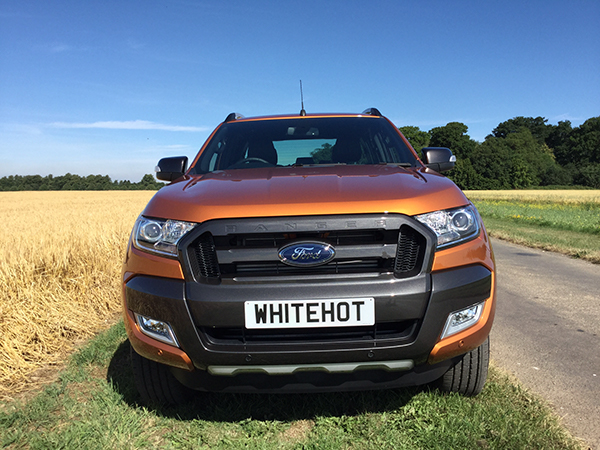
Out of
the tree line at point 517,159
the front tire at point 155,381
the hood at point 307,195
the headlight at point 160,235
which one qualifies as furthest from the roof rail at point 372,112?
the tree line at point 517,159

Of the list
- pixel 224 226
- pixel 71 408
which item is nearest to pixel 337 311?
pixel 224 226

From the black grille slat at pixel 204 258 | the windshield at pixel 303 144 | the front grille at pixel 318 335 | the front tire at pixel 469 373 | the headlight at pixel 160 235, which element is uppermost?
the windshield at pixel 303 144

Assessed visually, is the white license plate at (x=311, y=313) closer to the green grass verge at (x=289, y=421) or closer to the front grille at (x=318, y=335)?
the front grille at (x=318, y=335)

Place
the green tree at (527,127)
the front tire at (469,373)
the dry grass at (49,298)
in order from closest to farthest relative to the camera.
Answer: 1. the front tire at (469,373)
2. the dry grass at (49,298)
3. the green tree at (527,127)

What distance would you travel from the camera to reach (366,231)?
1.97 m

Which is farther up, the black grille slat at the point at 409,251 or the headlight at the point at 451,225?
the headlight at the point at 451,225

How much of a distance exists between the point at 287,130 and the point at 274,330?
6.86 feet

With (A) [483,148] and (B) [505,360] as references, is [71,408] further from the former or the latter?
(A) [483,148]

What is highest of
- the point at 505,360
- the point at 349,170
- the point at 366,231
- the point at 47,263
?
the point at 349,170

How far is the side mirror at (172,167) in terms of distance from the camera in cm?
321

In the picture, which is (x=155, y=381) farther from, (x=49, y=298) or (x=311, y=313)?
(x=49, y=298)

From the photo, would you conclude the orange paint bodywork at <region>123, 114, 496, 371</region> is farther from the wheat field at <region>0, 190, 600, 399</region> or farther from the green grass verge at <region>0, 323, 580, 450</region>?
the wheat field at <region>0, 190, 600, 399</region>

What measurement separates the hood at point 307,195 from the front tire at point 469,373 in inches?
31.6

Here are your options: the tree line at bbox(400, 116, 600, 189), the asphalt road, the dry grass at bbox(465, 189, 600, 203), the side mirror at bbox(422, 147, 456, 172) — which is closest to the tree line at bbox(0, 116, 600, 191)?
the tree line at bbox(400, 116, 600, 189)
